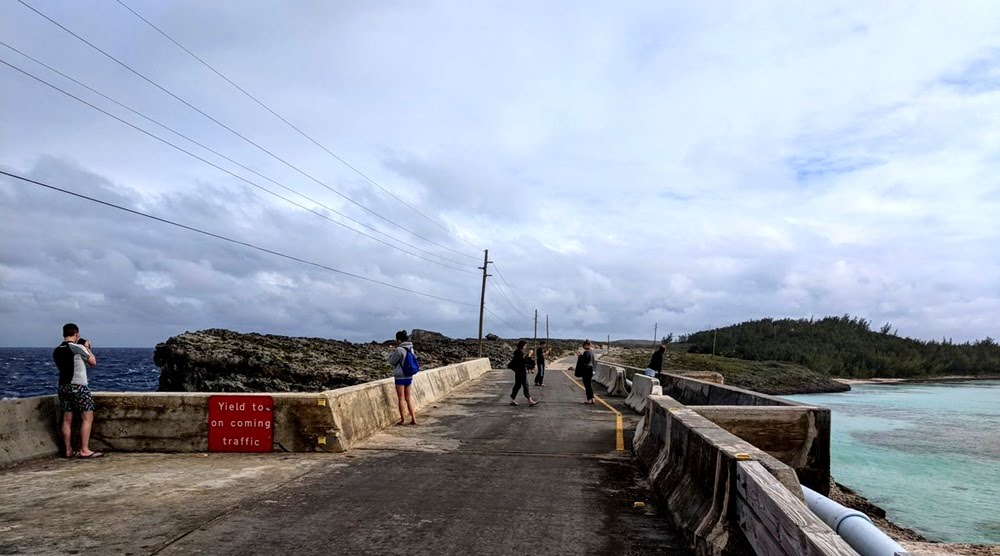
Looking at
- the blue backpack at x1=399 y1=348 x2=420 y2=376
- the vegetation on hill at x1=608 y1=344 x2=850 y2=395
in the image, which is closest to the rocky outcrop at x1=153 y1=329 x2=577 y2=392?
the blue backpack at x1=399 y1=348 x2=420 y2=376

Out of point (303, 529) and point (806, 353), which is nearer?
point (303, 529)

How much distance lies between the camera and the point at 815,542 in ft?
10.8

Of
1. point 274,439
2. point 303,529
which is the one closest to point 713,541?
point 303,529

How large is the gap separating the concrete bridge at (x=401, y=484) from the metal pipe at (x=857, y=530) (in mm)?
469

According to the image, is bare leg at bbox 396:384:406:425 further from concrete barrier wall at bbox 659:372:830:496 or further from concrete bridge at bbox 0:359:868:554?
concrete barrier wall at bbox 659:372:830:496

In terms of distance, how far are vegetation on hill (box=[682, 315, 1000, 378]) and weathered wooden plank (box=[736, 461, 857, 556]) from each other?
104579 mm

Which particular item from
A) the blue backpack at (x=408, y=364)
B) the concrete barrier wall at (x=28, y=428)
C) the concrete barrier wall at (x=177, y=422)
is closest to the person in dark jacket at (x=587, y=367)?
the blue backpack at (x=408, y=364)

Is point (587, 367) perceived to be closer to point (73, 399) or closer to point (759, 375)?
point (73, 399)

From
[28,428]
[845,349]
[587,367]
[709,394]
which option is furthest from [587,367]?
[845,349]

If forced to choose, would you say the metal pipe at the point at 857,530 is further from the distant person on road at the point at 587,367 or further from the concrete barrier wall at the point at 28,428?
the distant person on road at the point at 587,367

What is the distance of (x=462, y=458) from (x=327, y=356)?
104 feet

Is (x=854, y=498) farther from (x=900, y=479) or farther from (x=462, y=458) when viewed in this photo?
(x=462, y=458)

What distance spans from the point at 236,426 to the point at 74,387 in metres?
2.05

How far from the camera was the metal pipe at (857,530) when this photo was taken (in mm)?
4418
